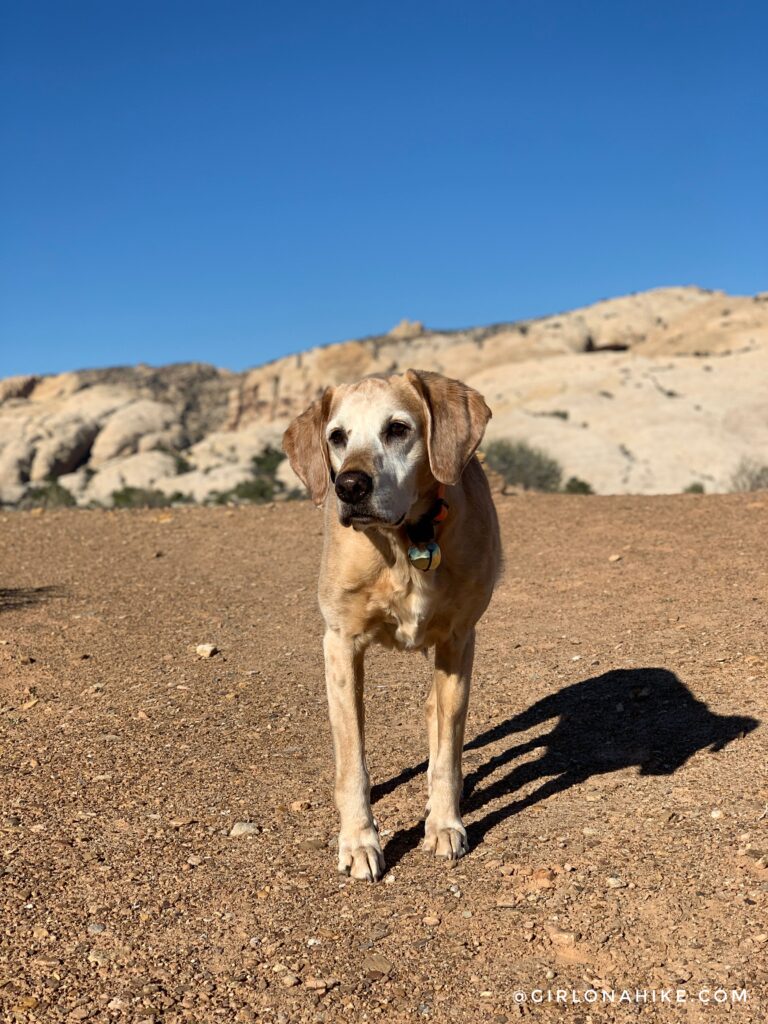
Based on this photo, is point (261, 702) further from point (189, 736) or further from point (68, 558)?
point (68, 558)

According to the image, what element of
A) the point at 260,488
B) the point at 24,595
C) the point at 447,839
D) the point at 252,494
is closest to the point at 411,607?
the point at 447,839

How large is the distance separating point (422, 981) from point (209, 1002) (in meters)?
0.70

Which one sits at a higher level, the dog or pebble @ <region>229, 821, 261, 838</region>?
the dog

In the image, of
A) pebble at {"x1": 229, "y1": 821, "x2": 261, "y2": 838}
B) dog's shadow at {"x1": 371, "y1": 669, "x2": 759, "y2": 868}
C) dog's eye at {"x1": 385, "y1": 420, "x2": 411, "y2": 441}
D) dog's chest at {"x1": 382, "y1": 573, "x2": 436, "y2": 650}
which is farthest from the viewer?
dog's shadow at {"x1": 371, "y1": 669, "x2": 759, "y2": 868}

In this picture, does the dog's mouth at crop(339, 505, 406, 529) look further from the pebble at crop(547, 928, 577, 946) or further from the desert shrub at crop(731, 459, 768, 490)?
the desert shrub at crop(731, 459, 768, 490)

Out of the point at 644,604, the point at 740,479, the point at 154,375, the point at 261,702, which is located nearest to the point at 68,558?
the point at 261,702

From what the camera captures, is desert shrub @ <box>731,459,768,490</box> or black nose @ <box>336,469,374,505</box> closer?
black nose @ <box>336,469,374,505</box>

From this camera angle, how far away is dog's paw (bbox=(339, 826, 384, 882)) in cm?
420

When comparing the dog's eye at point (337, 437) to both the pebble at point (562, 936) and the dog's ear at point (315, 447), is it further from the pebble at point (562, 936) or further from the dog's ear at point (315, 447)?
the pebble at point (562, 936)

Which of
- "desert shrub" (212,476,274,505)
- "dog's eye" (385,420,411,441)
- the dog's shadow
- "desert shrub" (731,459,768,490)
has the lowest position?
"desert shrub" (212,476,274,505)

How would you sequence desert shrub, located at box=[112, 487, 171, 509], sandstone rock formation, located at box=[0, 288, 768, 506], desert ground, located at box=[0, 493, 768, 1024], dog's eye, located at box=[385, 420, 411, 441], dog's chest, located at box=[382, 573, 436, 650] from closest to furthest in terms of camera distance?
desert ground, located at box=[0, 493, 768, 1024]
dog's eye, located at box=[385, 420, 411, 441]
dog's chest, located at box=[382, 573, 436, 650]
desert shrub, located at box=[112, 487, 171, 509]
sandstone rock formation, located at box=[0, 288, 768, 506]

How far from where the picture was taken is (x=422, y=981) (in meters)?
3.41

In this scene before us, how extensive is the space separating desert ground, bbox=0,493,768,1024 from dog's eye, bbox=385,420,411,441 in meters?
1.82

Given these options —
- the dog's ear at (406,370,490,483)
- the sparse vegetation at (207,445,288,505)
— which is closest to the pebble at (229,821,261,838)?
the dog's ear at (406,370,490,483)
